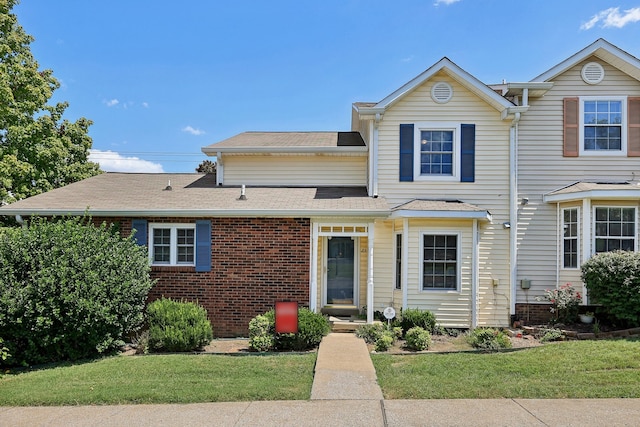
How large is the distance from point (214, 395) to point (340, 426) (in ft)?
6.61

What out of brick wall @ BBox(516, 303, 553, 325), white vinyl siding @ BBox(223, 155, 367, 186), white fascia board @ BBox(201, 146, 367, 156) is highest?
white fascia board @ BBox(201, 146, 367, 156)

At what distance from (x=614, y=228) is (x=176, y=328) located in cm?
1060

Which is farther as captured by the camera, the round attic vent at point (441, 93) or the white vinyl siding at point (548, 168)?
the round attic vent at point (441, 93)

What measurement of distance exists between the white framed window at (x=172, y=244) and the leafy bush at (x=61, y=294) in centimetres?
158

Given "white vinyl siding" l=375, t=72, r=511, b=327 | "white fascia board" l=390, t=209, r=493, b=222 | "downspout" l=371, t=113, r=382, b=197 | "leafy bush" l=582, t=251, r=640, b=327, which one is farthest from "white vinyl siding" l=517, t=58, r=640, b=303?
"downspout" l=371, t=113, r=382, b=197

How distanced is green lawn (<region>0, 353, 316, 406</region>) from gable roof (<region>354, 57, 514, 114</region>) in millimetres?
6719

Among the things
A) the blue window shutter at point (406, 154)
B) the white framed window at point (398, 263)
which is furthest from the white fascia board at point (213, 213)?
the blue window shutter at point (406, 154)

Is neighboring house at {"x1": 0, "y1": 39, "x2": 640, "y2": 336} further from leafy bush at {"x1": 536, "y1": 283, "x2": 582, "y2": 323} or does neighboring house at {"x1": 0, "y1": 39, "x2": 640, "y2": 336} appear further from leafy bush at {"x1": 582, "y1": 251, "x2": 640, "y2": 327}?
leafy bush at {"x1": 582, "y1": 251, "x2": 640, "y2": 327}

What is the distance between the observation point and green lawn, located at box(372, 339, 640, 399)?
246 inches

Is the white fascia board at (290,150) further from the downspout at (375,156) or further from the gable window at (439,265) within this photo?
the gable window at (439,265)

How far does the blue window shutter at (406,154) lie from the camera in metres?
11.7

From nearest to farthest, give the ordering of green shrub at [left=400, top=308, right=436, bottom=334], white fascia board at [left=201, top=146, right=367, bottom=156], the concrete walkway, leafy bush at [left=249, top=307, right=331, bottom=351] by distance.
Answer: the concrete walkway < leafy bush at [left=249, top=307, right=331, bottom=351] < green shrub at [left=400, top=308, right=436, bottom=334] < white fascia board at [left=201, top=146, right=367, bottom=156]

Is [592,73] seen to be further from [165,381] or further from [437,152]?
[165,381]

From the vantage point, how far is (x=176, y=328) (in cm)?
907
